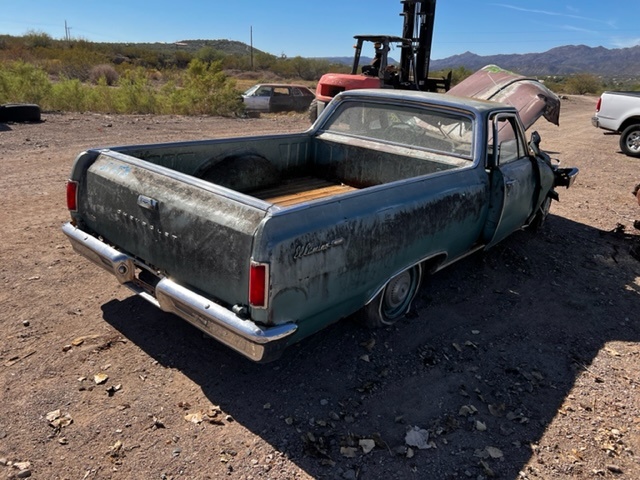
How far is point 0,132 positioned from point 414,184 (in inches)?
407

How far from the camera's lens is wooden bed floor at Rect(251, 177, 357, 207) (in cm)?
451

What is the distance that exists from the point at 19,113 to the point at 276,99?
354 inches

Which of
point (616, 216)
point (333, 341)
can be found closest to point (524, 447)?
point (333, 341)

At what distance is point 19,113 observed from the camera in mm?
11766

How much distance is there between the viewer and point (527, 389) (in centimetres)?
347

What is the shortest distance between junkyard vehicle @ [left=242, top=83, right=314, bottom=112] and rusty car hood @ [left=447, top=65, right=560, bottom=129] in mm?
9239

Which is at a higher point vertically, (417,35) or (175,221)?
(417,35)

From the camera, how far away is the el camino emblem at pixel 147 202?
10.2 ft

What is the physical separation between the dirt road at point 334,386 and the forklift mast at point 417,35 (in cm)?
833

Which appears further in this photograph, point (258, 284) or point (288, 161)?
point (288, 161)

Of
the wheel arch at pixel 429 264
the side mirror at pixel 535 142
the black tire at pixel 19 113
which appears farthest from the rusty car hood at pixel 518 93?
the black tire at pixel 19 113

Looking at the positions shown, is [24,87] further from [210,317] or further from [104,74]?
[210,317]

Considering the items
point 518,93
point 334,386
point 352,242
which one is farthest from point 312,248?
point 518,93

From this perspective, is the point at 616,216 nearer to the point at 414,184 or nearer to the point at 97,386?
the point at 414,184
